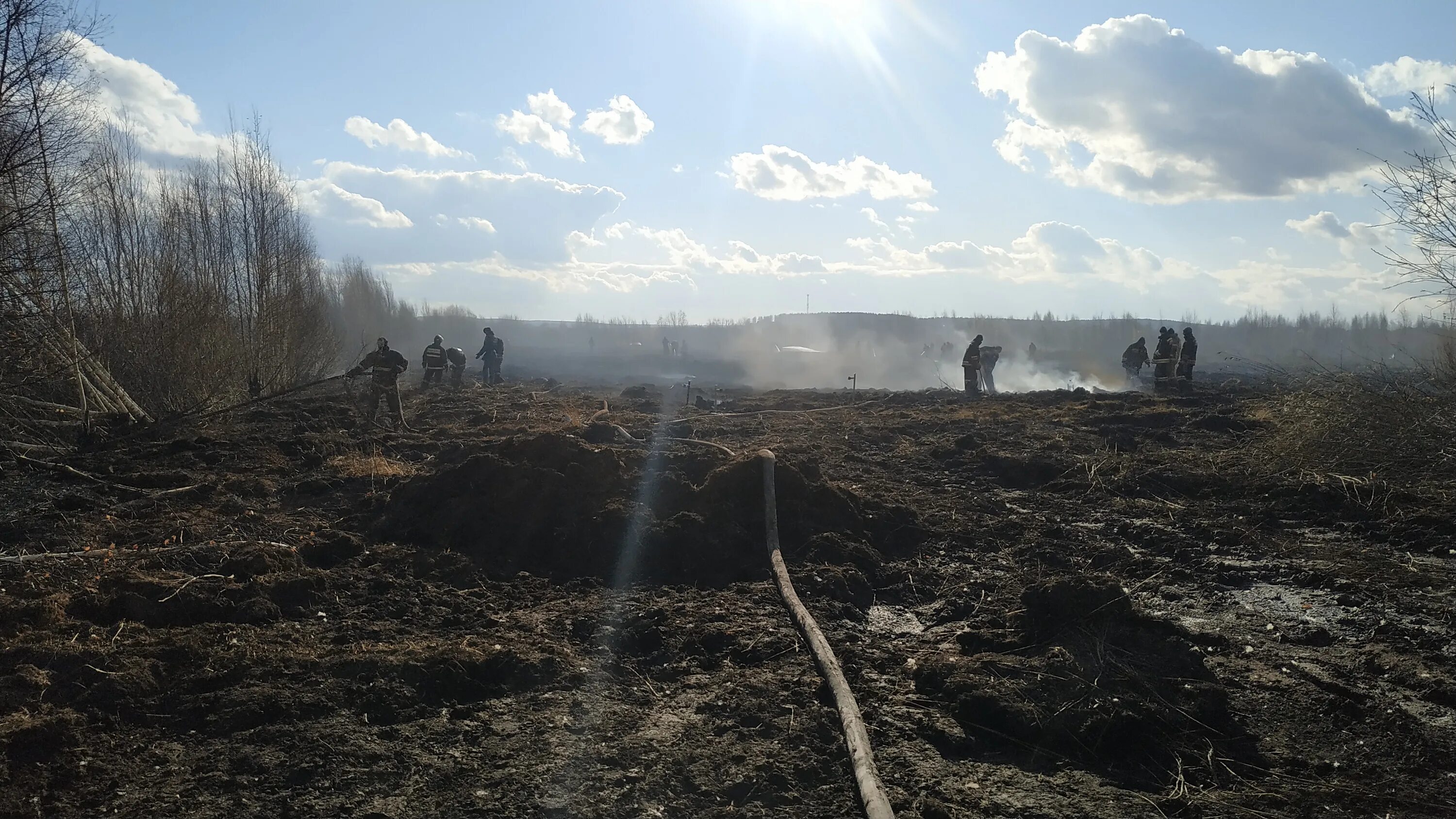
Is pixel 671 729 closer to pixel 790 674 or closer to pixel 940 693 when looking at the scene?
pixel 790 674

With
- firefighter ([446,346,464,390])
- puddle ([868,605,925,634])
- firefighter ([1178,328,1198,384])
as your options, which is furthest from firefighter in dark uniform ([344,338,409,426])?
firefighter ([1178,328,1198,384])

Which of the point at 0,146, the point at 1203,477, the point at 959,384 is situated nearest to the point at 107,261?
the point at 0,146

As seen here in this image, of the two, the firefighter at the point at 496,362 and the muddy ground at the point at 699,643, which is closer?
the muddy ground at the point at 699,643

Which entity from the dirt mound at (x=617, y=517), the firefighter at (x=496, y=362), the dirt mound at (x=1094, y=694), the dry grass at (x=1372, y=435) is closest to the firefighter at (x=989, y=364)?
the firefighter at (x=496, y=362)

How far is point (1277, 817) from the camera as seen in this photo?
3.27 meters

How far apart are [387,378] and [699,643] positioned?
11.7 meters

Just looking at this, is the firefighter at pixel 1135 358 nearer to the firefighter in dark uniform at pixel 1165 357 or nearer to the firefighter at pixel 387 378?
the firefighter in dark uniform at pixel 1165 357

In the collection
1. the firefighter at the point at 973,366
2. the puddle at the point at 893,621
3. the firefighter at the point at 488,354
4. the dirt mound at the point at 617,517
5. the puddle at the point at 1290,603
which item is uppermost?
the firefighter at the point at 488,354

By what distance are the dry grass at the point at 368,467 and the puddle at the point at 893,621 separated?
6459 millimetres

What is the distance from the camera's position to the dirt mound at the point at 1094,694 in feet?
12.7

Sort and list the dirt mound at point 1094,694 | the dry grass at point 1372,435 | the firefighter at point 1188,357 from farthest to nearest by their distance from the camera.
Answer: the firefighter at point 1188,357
the dry grass at point 1372,435
the dirt mound at point 1094,694

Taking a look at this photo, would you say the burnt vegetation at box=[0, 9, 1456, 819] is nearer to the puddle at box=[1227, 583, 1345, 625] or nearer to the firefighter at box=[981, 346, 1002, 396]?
the puddle at box=[1227, 583, 1345, 625]

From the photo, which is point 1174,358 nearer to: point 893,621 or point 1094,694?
point 893,621

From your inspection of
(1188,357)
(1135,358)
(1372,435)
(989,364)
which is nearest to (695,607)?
(1372,435)
